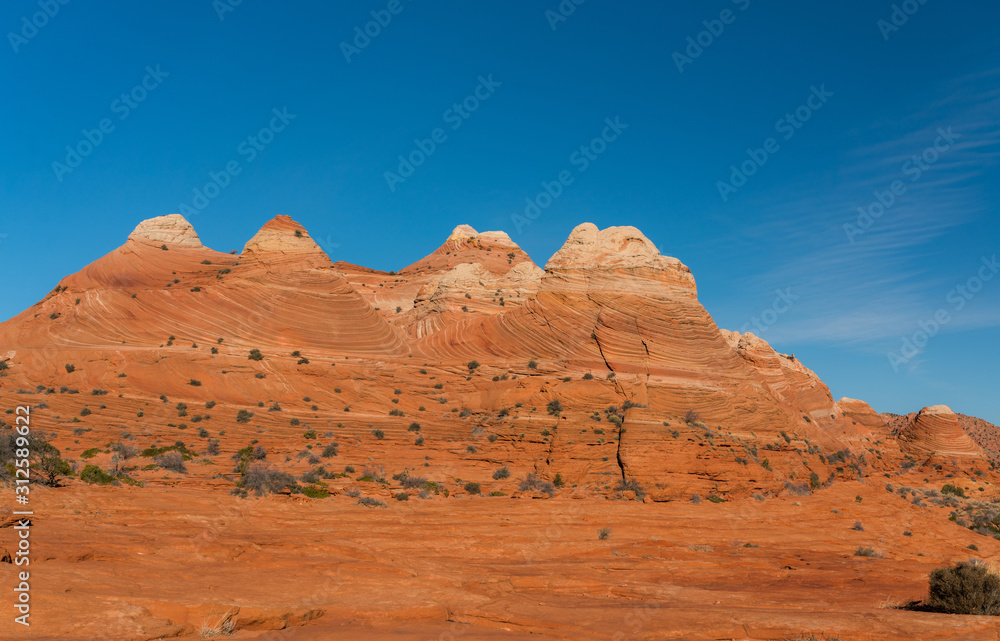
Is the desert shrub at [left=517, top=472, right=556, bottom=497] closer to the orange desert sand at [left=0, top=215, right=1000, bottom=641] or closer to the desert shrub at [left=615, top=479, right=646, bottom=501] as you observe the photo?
the orange desert sand at [left=0, top=215, right=1000, bottom=641]

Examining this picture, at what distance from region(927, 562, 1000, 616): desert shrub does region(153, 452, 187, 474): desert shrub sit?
63.5 ft

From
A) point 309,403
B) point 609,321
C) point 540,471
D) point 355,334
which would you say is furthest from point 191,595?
point 355,334

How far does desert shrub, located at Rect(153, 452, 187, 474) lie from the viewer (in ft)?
67.6

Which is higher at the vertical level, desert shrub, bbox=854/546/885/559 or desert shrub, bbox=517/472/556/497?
desert shrub, bbox=517/472/556/497

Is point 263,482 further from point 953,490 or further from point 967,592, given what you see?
point 953,490

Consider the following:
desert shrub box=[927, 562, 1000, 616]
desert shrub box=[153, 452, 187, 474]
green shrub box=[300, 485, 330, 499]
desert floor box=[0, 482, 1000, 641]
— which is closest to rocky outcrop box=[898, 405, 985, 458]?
desert floor box=[0, 482, 1000, 641]

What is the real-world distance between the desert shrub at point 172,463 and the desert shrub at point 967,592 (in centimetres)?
1935

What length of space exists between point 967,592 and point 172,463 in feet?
66.4

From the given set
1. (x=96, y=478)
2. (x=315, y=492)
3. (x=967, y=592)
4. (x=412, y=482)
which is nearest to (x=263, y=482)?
(x=315, y=492)

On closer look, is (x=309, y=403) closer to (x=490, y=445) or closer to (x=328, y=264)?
(x=490, y=445)

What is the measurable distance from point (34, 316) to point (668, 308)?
37966 millimetres

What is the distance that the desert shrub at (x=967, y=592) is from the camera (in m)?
9.68

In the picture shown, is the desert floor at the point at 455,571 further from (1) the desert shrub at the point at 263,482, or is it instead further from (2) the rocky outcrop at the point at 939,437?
(2) the rocky outcrop at the point at 939,437

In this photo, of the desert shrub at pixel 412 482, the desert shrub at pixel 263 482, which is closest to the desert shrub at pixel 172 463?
the desert shrub at pixel 263 482
